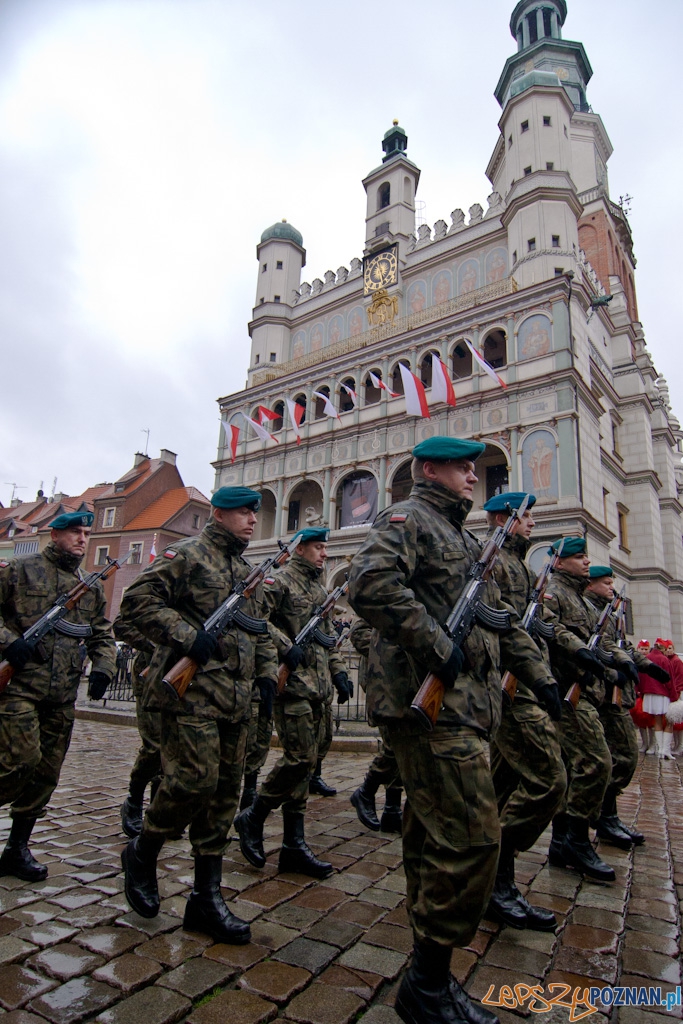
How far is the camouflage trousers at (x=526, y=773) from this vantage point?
3330mm

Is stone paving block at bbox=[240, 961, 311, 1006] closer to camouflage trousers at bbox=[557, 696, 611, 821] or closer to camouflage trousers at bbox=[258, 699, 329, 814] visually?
camouflage trousers at bbox=[258, 699, 329, 814]

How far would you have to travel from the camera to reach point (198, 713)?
310 cm

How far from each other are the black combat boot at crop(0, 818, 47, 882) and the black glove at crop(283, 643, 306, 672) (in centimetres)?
190

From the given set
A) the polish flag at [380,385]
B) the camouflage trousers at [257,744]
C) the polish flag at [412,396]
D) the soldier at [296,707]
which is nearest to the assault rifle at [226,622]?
the soldier at [296,707]

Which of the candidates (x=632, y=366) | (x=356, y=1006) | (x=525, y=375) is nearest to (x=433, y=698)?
(x=356, y=1006)

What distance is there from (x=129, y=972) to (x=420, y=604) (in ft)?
6.66

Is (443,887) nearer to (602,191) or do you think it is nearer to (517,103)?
(517,103)

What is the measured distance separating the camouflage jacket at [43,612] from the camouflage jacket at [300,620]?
134 cm

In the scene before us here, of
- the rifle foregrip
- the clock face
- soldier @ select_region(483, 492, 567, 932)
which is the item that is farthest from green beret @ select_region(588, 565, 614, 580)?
the clock face

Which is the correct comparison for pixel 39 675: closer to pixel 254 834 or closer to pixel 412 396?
pixel 254 834

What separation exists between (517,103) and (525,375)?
15.5 metres

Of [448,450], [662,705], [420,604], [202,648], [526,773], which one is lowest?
[662,705]

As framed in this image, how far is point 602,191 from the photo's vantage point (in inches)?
1300

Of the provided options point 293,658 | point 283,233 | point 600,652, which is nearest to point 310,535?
point 293,658
